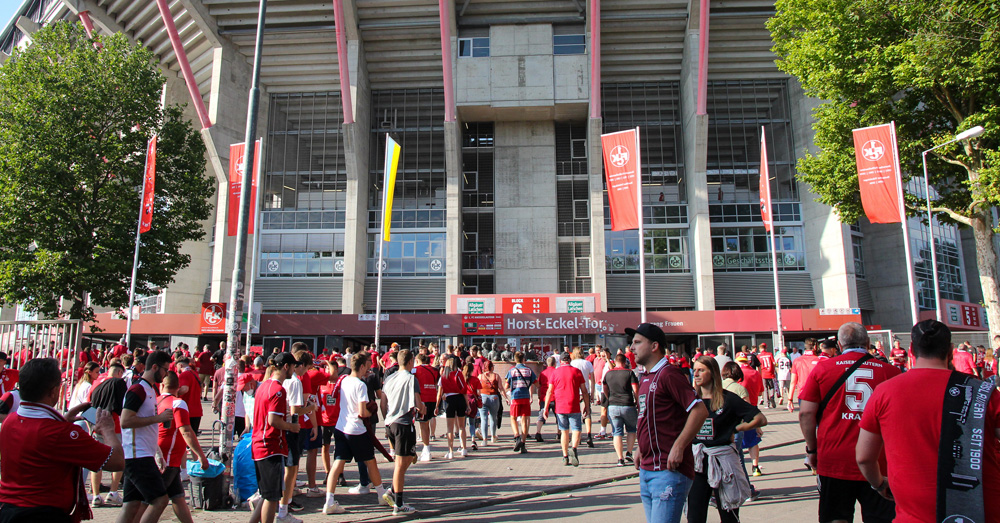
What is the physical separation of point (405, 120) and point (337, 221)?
7.70 m

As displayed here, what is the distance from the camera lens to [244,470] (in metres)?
6.36

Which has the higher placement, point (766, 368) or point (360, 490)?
point (766, 368)

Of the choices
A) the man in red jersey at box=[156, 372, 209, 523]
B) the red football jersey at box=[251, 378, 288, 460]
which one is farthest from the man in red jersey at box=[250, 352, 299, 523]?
the man in red jersey at box=[156, 372, 209, 523]

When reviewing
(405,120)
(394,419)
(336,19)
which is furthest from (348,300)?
(394,419)

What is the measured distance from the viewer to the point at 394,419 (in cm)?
723

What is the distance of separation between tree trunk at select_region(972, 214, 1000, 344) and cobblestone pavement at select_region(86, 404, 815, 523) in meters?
8.71

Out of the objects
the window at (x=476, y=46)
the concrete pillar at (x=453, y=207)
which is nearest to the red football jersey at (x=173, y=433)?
the concrete pillar at (x=453, y=207)

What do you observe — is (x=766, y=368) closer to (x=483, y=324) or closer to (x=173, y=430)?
(x=483, y=324)

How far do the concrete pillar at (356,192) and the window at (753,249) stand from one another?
20892 mm

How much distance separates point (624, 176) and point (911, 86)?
8389mm

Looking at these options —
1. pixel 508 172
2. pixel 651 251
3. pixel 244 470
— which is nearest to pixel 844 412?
pixel 244 470

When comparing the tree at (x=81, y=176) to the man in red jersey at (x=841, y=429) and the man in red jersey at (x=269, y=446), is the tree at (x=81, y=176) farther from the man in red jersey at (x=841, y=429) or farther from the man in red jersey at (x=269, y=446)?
the man in red jersey at (x=841, y=429)

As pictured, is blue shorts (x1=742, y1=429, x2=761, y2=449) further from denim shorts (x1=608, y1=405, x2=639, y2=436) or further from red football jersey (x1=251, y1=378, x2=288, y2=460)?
red football jersey (x1=251, y1=378, x2=288, y2=460)

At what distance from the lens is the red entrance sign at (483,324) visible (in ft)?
96.7
